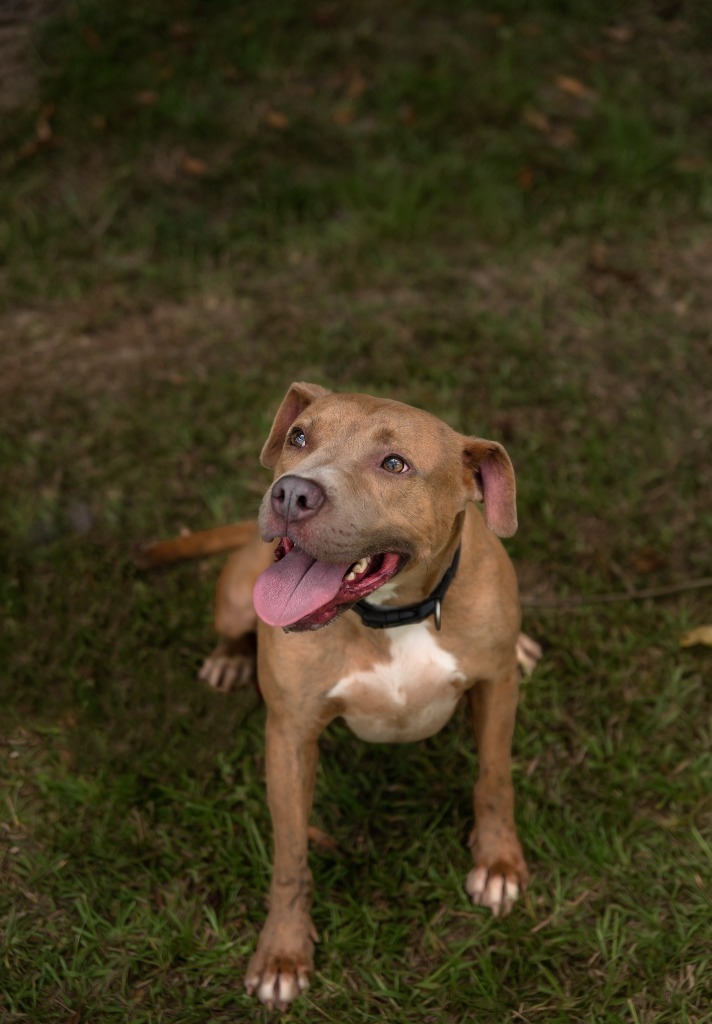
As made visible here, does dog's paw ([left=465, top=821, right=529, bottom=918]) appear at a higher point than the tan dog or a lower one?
lower

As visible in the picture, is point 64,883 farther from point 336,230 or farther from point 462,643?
point 336,230

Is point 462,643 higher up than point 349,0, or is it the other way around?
point 349,0

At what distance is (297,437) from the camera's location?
3074mm

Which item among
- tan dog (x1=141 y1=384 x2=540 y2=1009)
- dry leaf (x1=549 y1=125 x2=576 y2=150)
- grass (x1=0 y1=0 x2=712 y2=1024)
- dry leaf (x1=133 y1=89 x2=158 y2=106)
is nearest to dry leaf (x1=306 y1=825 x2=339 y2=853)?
grass (x1=0 y1=0 x2=712 y2=1024)

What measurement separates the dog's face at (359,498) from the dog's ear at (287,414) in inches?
3.7

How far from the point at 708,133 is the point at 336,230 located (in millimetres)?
2314

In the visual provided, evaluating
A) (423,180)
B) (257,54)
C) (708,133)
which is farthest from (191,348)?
(708,133)

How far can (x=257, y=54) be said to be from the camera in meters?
6.47

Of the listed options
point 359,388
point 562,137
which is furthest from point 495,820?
point 562,137

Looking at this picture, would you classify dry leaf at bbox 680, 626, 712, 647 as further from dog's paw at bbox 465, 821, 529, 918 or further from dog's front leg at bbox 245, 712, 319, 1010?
dog's front leg at bbox 245, 712, 319, 1010

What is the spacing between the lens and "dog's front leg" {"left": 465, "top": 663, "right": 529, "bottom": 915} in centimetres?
341

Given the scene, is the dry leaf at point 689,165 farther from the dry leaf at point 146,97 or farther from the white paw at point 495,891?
the white paw at point 495,891

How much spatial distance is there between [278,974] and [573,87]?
17.6 feet

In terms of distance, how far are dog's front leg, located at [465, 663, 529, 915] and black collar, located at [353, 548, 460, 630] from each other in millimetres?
420
